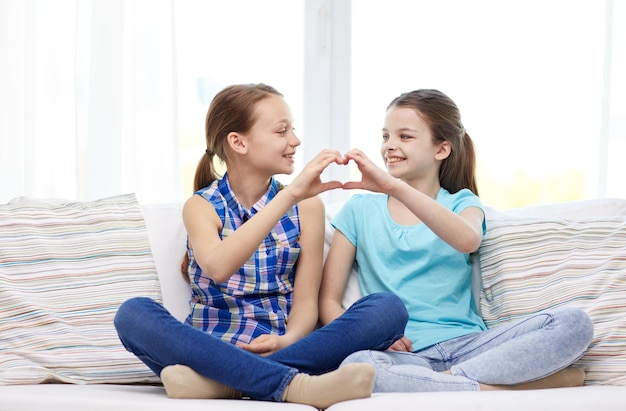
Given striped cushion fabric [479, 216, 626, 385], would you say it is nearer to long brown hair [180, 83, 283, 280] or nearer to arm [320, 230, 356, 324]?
arm [320, 230, 356, 324]

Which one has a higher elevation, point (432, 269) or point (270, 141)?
point (270, 141)

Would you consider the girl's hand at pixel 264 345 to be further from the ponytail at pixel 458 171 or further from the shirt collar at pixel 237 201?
the ponytail at pixel 458 171

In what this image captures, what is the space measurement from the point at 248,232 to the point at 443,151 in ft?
2.16

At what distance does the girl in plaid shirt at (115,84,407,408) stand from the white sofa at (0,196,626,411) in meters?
0.10

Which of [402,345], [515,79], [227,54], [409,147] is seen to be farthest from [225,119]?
[515,79]

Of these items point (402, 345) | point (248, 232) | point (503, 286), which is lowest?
point (402, 345)

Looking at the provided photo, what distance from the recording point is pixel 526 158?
9.39ft

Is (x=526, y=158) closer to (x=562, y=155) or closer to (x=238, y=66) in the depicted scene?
(x=562, y=155)

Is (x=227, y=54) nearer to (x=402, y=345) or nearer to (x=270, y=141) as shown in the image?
(x=270, y=141)

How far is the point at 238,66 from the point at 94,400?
66.7 inches

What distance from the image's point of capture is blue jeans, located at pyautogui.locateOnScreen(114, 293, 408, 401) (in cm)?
155

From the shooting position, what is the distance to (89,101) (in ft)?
8.96

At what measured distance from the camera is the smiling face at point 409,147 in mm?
2180

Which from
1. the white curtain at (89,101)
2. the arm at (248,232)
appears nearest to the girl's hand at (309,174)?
the arm at (248,232)
